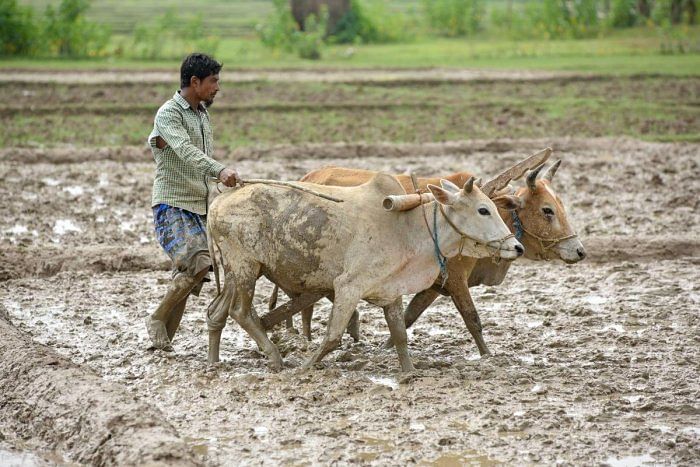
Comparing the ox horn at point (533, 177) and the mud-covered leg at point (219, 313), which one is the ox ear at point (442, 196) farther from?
the mud-covered leg at point (219, 313)

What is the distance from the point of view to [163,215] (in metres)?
7.17

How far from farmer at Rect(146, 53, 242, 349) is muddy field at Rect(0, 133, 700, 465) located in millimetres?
643

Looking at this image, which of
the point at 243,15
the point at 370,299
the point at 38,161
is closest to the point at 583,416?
the point at 370,299

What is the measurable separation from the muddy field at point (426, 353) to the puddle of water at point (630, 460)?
0.04 ft

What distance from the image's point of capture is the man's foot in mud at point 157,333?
7.36 m

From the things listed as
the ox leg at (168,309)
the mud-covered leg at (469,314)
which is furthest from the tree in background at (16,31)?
the mud-covered leg at (469,314)

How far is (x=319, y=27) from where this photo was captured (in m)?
26.4

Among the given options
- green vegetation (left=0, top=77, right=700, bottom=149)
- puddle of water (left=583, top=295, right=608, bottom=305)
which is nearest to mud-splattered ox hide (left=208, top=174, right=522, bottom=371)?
puddle of water (left=583, top=295, right=608, bottom=305)

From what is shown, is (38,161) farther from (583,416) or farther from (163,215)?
(583,416)

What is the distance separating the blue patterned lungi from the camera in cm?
706

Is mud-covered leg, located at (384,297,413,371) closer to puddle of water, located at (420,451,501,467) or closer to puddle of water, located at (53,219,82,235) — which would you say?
puddle of water, located at (420,451,501,467)

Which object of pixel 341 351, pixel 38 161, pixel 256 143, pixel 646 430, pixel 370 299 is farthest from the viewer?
pixel 256 143

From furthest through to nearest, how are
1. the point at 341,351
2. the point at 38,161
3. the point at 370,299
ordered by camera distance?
the point at 38,161 < the point at 341,351 < the point at 370,299

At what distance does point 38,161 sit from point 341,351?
7.95 meters
